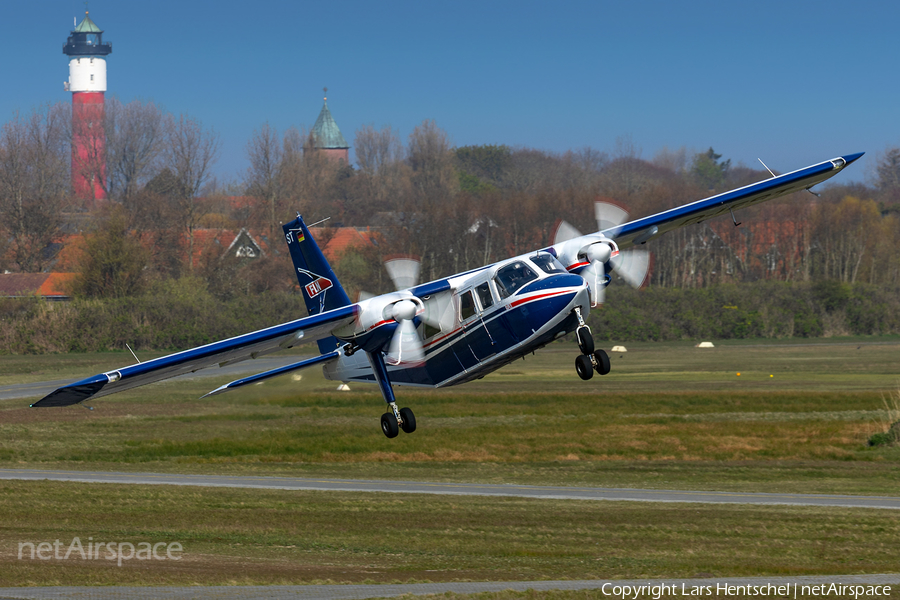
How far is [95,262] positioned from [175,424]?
4166 centimetres

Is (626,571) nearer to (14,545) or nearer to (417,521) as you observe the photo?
(417,521)

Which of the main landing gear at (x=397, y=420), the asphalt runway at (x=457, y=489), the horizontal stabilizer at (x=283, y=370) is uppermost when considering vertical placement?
the horizontal stabilizer at (x=283, y=370)

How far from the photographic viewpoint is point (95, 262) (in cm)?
12675

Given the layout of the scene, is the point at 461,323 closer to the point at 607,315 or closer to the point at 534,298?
the point at 534,298

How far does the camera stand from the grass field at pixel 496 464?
57.4m

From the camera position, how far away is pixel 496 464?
91.1 meters

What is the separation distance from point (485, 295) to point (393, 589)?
2274 centimetres

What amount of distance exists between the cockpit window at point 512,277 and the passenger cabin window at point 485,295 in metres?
0.49

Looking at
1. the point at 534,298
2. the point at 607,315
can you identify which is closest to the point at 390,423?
the point at 534,298

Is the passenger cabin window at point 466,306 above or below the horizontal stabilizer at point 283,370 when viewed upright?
above

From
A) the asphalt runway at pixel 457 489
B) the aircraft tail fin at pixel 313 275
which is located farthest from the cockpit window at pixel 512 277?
the asphalt runway at pixel 457 489

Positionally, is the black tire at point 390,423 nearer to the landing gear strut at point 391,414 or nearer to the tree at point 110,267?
the landing gear strut at point 391,414

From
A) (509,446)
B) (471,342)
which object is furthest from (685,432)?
(471,342)
